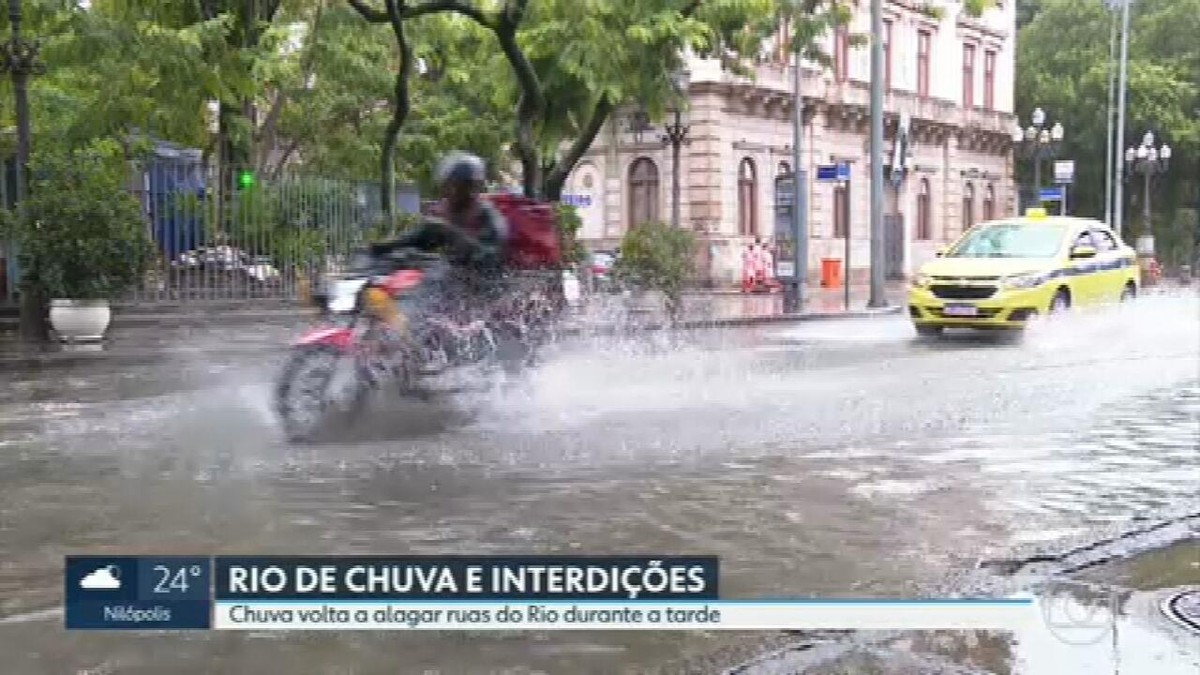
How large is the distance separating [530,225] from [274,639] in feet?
19.3

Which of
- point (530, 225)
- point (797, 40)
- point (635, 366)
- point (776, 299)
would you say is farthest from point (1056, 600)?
point (776, 299)

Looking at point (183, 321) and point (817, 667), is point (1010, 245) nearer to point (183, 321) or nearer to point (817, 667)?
point (183, 321)

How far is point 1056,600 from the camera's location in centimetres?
473

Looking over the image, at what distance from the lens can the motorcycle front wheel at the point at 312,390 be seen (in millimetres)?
8250

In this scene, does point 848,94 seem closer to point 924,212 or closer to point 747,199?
point 747,199

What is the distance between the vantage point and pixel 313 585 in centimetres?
404

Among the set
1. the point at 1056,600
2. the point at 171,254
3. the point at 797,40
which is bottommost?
the point at 1056,600

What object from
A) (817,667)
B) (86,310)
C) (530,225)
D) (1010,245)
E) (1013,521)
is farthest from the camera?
(1010,245)

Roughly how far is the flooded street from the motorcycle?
0.89 ft

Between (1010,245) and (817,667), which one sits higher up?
(1010,245)

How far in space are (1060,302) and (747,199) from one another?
21.8 meters

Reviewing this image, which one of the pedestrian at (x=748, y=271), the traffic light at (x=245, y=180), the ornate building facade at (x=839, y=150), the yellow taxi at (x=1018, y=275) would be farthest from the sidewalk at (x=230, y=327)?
the ornate building facade at (x=839, y=150)

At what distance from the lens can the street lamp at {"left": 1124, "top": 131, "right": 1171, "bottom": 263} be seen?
41631mm

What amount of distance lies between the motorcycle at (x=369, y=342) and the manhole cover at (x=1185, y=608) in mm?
5129
